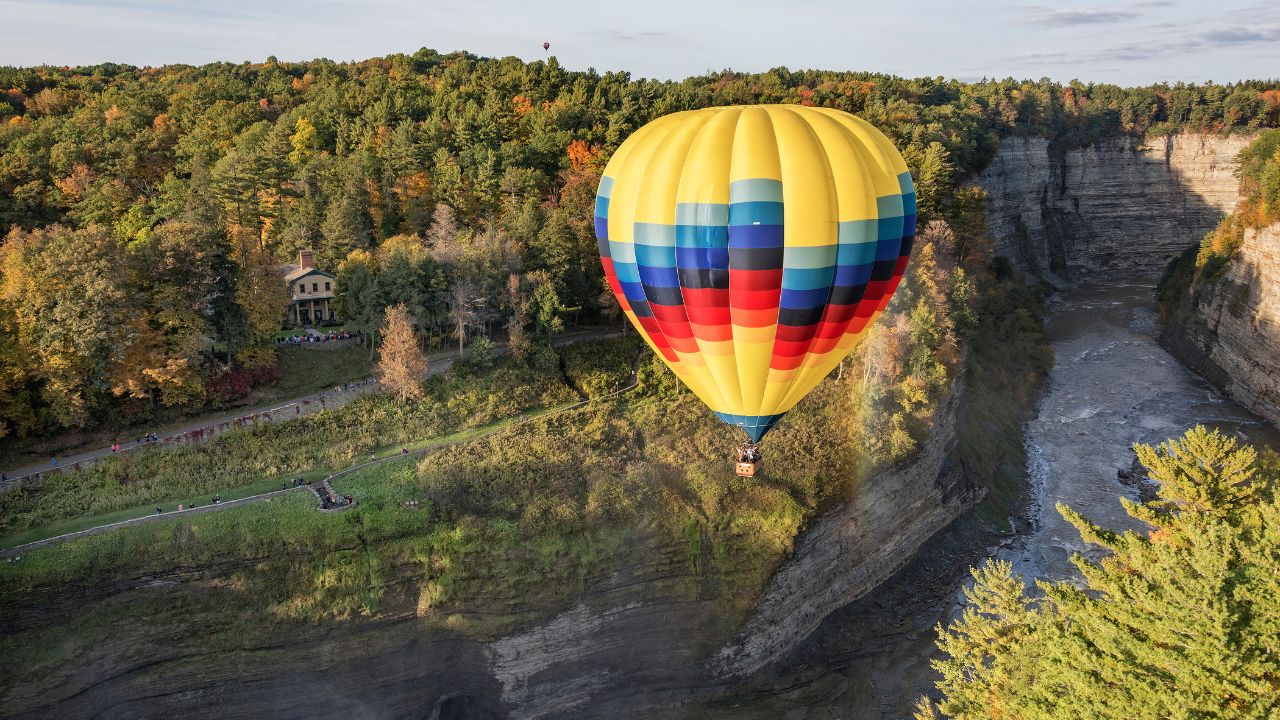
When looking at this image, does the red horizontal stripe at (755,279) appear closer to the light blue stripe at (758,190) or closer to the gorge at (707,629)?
the light blue stripe at (758,190)

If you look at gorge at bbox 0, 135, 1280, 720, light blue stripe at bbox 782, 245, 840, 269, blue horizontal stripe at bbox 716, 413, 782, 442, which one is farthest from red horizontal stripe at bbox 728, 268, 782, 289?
gorge at bbox 0, 135, 1280, 720

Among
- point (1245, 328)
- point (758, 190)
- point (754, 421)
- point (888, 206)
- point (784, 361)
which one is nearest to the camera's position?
point (758, 190)

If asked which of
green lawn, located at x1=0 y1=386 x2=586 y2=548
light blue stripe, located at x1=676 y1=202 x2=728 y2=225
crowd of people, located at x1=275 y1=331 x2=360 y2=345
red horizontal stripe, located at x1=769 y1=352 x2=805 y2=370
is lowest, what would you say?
green lawn, located at x1=0 y1=386 x2=586 y2=548

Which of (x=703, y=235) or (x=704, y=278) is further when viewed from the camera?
(x=704, y=278)

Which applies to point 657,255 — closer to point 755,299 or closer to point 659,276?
point 659,276

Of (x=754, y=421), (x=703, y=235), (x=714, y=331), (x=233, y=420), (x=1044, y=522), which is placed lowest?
(x=1044, y=522)

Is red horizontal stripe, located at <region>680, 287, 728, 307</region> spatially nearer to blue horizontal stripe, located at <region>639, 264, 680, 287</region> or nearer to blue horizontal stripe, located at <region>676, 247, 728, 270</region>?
blue horizontal stripe, located at <region>639, 264, 680, 287</region>

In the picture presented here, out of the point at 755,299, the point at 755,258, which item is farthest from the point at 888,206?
the point at 755,299
